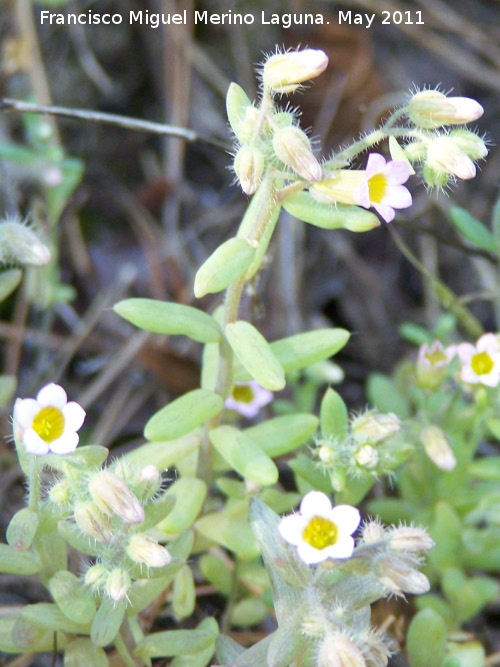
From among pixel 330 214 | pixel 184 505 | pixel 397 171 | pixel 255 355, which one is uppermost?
pixel 397 171

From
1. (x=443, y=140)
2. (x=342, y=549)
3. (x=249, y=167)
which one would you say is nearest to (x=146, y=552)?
(x=342, y=549)

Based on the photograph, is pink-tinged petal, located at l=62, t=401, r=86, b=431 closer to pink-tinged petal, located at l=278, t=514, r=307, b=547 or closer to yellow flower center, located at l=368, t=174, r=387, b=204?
pink-tinged petal, located at l=278, t=514, r=307, b=547

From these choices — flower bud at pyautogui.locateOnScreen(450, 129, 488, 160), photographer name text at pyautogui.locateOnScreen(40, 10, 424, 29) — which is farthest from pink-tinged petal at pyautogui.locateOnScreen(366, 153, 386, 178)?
photographer name text at pyautogui.locateOnScreen(40, 10, 424, 29)

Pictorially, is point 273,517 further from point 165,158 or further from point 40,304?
point 165,158

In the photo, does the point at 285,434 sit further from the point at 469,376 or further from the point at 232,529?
the point at 469,376

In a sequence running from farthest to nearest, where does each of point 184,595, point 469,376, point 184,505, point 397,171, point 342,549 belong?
point 469,376, point 184,595, point 184,505, point 397,171, point 342,549

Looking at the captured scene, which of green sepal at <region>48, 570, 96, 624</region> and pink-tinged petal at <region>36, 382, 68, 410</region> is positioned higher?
pink-tinged petal at <region>36, 382, 68, 410</region>
